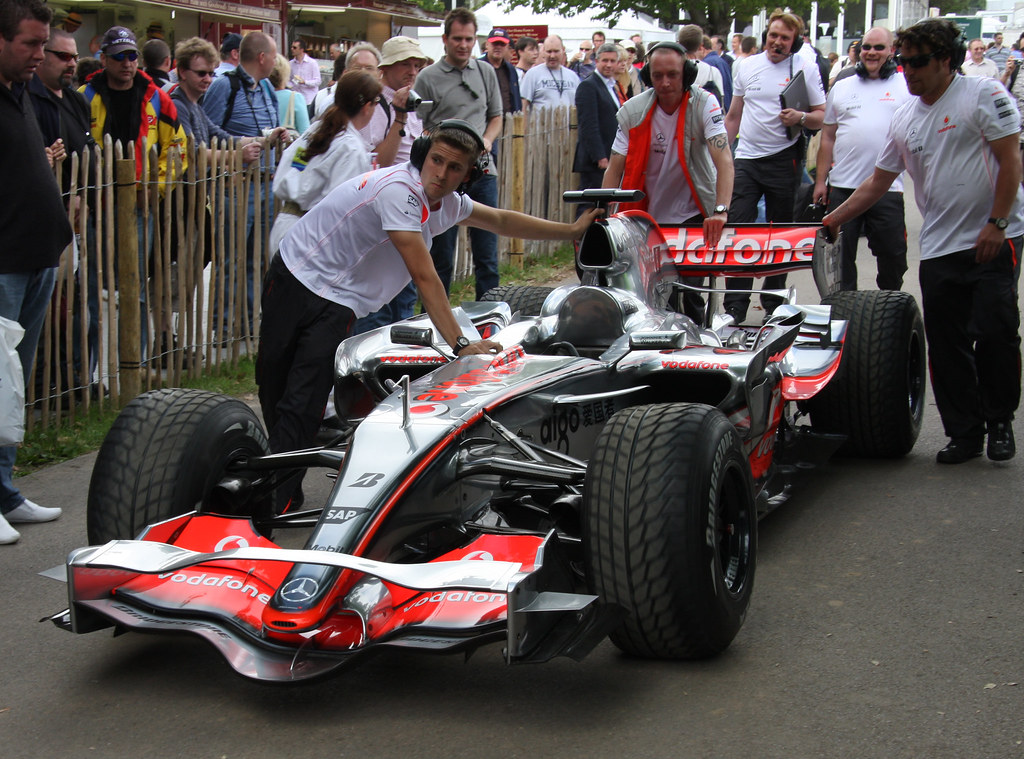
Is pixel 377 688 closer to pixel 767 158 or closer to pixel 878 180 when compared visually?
pixel 878 180

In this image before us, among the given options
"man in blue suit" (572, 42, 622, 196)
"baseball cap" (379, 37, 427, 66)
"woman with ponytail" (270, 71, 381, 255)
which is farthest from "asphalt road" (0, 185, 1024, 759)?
"man in blue suit" (572, 42, 622, 196)

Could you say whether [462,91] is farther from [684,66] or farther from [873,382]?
[873,382]

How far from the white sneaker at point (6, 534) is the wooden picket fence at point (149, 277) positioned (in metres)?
1.35

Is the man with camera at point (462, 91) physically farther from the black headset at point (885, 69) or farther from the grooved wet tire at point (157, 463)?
the grooved wet tire at point (157, 463)

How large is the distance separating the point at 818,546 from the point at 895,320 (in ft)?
5.10

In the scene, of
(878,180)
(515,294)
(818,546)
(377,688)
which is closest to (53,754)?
(377,688)

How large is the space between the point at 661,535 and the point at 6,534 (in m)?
2.98

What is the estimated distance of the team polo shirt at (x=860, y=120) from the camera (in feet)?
27.2

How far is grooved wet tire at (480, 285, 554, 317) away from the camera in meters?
6.23

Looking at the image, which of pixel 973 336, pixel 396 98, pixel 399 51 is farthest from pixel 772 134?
pixel 973 336

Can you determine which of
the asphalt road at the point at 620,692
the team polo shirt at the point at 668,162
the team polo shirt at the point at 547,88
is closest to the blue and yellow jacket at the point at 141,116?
the team polo shirt at the point at 668,162

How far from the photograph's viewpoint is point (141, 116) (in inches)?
300

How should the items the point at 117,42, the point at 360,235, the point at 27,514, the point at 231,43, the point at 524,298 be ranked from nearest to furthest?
the point at 360,235 < the point at 27,514 < the point at 524,298 < the point at 117,42 < the point at 231,43

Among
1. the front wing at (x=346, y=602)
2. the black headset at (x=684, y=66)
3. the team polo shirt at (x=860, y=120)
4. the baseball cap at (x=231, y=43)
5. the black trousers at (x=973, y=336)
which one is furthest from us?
the baseball cap at (x=231, y=43)
